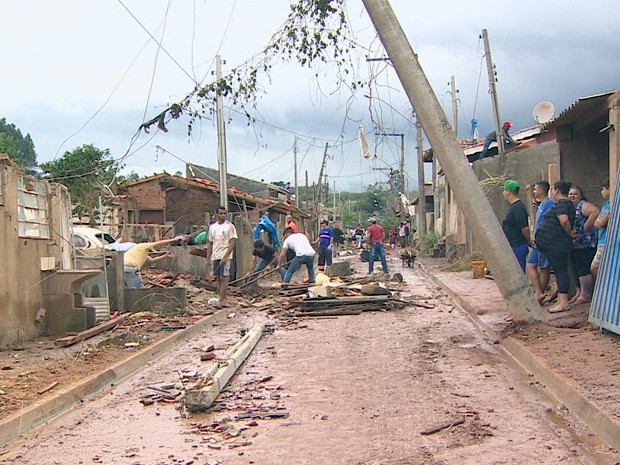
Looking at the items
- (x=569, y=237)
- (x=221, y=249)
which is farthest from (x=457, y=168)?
(x=221, y=249)

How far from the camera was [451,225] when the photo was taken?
31406 mm

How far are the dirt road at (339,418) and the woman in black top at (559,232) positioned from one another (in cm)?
178

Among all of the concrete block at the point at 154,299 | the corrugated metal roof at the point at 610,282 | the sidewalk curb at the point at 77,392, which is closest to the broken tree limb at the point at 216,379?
the sidewalk curb at the point at 77,392

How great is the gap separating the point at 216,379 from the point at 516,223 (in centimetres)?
617

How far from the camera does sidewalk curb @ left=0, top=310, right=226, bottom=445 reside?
19.1ft

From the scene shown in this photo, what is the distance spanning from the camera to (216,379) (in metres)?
6.72

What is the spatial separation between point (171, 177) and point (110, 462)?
32378 mm

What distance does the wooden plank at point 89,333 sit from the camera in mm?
9781

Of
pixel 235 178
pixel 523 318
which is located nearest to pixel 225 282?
pixel 523 318

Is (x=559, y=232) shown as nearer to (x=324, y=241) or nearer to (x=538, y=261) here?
(x=538, y=261)

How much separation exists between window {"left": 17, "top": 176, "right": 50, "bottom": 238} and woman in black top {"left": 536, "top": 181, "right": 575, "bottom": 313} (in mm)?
7374

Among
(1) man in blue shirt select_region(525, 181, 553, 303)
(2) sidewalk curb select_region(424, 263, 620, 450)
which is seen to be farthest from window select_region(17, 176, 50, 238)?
(1) man in blue shirt select_region(525, 181, 553, 303)

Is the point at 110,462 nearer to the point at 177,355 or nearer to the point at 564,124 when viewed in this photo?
the point at 177,355

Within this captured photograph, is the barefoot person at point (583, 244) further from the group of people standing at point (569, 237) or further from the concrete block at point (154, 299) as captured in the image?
the concrete block at point (154, 299)
